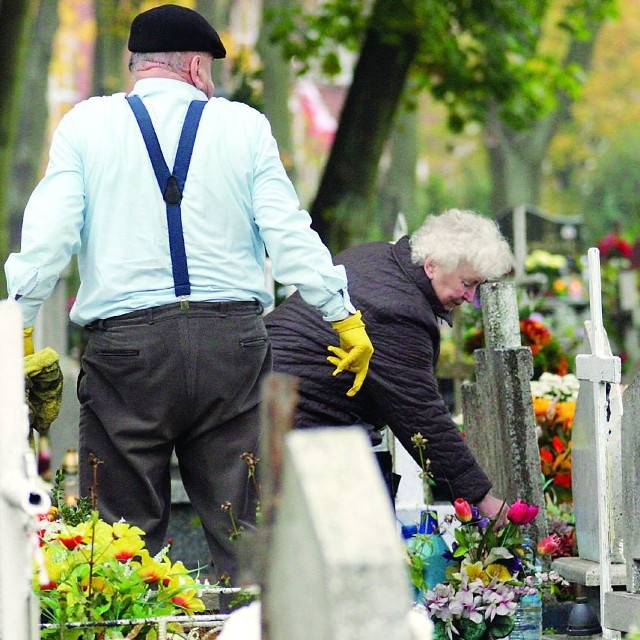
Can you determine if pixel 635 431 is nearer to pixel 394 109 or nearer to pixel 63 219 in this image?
pixel 63 219

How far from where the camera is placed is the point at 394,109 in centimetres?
1320

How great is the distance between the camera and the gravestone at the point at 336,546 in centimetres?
215

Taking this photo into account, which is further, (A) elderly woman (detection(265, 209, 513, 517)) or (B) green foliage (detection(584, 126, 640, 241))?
(B) green foliage (detection(584, 126, 640, 241))

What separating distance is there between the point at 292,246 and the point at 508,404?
5.84 ft

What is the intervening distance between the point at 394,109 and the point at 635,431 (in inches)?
338

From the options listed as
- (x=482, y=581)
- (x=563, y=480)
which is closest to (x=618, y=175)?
(x=563, y=480)

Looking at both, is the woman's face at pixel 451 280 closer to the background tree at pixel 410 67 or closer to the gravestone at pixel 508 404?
the gravestone at pixel 508 404

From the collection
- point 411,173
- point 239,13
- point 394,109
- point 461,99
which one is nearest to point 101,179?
point 394,109

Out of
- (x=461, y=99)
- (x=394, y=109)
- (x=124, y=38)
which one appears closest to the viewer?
(x=394, y=109)

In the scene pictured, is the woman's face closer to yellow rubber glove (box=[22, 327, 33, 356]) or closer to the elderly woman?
the elderly woman

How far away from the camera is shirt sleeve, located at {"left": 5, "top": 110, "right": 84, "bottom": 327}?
4.38 meters

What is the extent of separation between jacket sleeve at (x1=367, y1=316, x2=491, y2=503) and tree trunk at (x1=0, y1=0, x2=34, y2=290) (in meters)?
8.06

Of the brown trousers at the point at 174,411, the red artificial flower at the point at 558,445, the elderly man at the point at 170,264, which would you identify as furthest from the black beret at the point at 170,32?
the red artificial flower at the point at 558,445

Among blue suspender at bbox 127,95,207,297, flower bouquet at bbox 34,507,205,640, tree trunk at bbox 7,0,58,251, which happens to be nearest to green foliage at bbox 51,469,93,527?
flower bouquet at bbox 34,507,205,640
